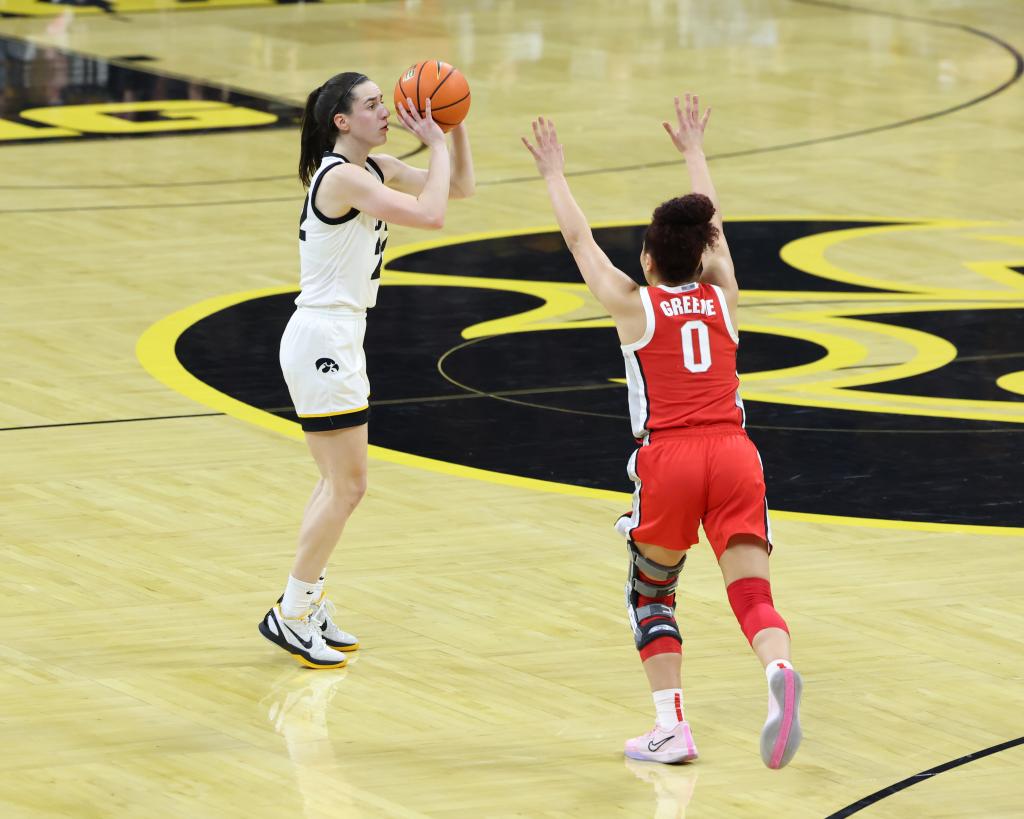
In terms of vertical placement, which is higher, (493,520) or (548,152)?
(548,152)

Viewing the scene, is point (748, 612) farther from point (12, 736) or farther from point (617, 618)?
point (12, 736)

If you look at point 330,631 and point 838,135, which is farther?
point 838,135

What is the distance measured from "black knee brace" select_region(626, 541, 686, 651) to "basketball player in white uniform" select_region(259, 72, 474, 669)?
3.91 feet

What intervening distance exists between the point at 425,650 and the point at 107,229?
323 inches

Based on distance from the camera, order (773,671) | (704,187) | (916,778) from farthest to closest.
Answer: (704,187), (916,778), (773,671)

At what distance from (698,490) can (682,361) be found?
1.22ft

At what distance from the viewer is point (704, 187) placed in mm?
6707

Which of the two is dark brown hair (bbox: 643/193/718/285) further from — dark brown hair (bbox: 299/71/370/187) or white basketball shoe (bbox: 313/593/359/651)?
white basketball shoe (bbox: 313/593/359/651)

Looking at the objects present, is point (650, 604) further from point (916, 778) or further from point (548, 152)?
point (548, 152)

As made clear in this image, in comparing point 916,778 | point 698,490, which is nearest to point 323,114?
point 698,490

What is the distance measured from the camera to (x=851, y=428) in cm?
1055

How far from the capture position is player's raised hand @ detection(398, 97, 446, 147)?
23.3 feet

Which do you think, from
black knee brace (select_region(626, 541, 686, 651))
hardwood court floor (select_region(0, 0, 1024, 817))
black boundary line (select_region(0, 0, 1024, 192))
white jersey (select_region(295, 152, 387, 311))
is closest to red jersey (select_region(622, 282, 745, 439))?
black knee brace (select_region(626, 541, 686, 651))

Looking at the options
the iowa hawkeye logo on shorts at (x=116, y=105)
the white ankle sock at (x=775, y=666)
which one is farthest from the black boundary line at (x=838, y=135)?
the white ankle sock at (x=775, y=666)
